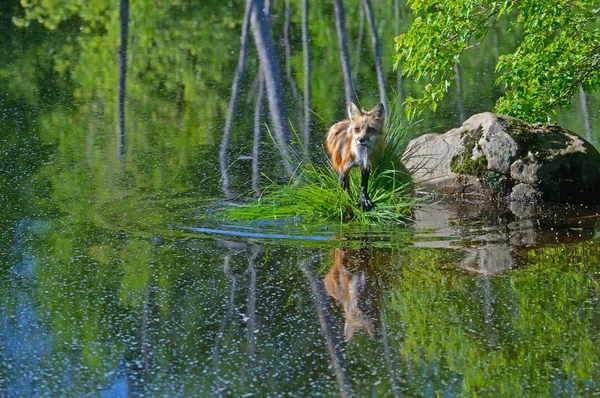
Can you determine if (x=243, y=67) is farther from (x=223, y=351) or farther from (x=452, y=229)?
(x=223, y=351)

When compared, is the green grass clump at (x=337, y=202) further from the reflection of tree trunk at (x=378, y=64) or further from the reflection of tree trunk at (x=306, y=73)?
the reflection of tree trunk at (x=378, y=64)

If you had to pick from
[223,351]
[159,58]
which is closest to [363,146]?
[223,351]

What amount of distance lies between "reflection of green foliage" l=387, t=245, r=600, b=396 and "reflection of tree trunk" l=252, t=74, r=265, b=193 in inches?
110

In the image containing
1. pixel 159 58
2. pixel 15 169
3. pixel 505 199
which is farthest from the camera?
pixel 159 58

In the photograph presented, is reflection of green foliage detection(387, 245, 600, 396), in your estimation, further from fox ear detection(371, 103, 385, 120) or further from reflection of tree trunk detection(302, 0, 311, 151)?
reflection of tree trunk detection(302, 0, 311, 151)

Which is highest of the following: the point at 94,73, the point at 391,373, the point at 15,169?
the point at 94,73

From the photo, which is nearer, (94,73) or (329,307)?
(329,307)

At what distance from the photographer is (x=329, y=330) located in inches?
232

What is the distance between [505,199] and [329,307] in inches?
148

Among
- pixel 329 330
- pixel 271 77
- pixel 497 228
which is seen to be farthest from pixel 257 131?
pixel 329 330

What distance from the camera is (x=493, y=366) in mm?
5383

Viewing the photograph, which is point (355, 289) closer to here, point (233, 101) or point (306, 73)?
point (233, 101)

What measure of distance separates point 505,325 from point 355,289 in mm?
1097

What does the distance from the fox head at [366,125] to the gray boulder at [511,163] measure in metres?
0.92
